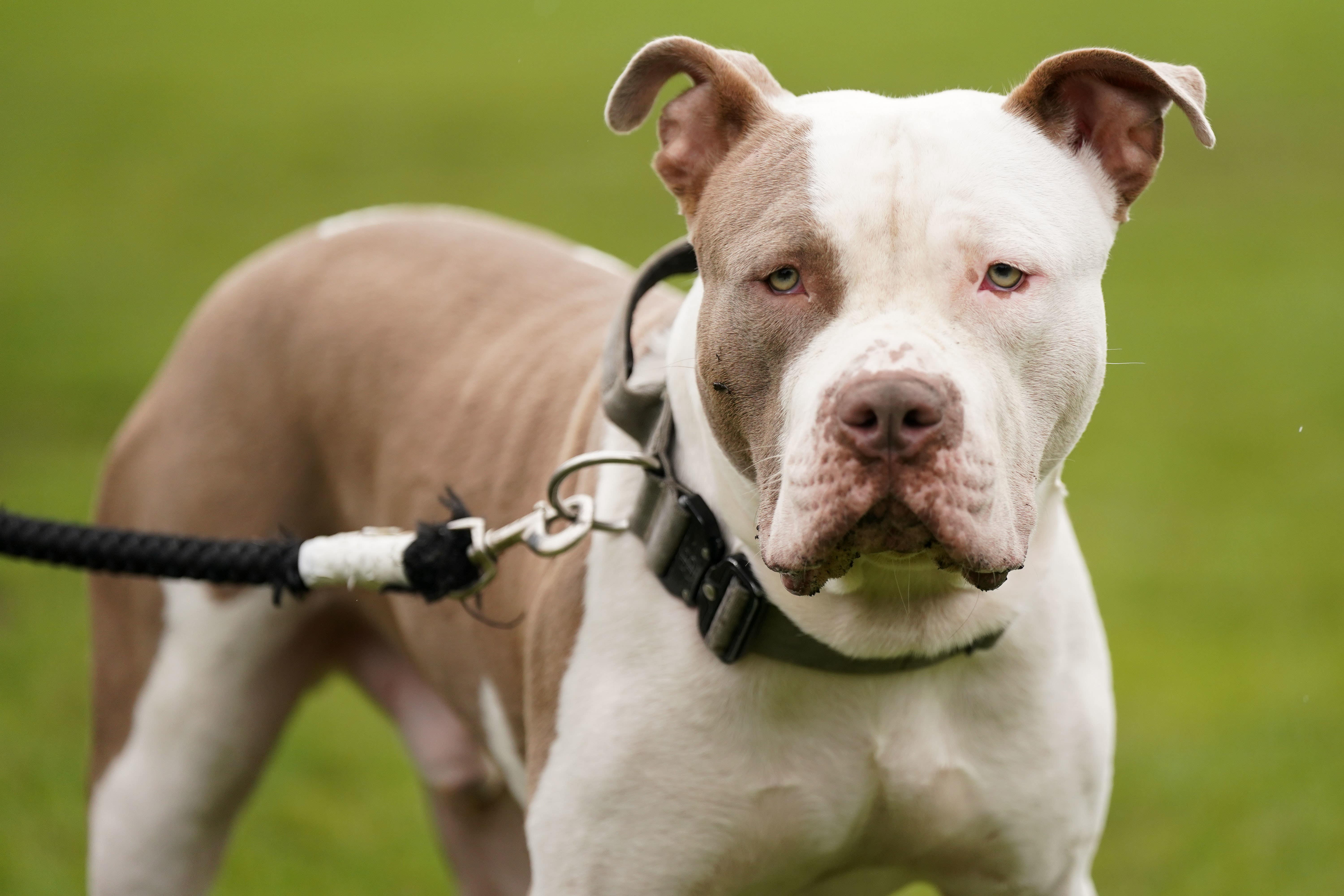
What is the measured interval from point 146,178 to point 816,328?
15.2 metres

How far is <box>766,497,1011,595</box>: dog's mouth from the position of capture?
6.97ft

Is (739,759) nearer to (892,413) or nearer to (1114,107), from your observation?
(892,413)

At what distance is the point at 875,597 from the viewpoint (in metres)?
2.52

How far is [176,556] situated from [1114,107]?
1.73 m

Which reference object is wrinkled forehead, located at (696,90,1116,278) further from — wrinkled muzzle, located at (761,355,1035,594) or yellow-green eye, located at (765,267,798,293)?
wrinkled muzzle, located at (761,355,1035,594)

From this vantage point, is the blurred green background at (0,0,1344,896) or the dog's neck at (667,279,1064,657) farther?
the blurred green background at (0,0,1344,896)

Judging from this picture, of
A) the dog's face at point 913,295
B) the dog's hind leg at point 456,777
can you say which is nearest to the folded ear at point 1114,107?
the dog's face at point 913,295

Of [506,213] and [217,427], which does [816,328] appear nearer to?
[217,427]

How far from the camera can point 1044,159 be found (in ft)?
Answer: 7.86

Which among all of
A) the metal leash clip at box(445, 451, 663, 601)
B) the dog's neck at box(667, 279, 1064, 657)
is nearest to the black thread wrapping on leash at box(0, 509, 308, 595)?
the metal leash clip at box(445, 451, 663, 601)

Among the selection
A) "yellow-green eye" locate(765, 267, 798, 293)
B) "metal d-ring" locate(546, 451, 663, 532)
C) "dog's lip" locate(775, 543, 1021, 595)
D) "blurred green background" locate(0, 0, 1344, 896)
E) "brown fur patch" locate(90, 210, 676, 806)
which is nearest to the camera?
"dog's lip" locate(775, 543, 1021, 595)

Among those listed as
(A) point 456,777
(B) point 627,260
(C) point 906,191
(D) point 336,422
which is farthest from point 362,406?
(B) point 627,260

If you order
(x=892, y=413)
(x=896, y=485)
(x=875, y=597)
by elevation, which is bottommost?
(x=875, y=597)

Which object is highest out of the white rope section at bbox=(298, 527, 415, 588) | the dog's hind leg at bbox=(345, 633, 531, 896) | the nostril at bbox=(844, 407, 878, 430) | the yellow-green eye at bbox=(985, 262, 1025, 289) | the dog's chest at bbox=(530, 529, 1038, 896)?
the yellow-green eye at bbox=(985, 262, 1025, 289)
